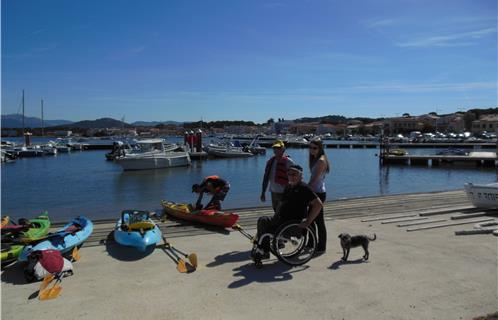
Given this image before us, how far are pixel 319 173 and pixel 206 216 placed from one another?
359cm

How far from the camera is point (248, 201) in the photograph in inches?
814

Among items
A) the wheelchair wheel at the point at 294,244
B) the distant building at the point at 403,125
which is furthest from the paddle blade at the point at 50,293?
the distant building at the point at 403,125

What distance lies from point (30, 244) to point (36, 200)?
18.9m

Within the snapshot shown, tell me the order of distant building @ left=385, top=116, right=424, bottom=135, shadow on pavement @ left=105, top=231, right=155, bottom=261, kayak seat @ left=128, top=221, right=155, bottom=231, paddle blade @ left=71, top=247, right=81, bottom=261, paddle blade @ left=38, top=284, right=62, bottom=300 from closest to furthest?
paddle blade @ left=38, top=284, right=62, bottom=300
paddle blade @ left=71, top=247, right=81, bottom=261
shadow on pavement @ left=105, top=231, right=155, bottom=261
kayak seat @ left=128, top=221, right=155, bottom=231
distant building @ left=385, top=116, right=424, bottom=135

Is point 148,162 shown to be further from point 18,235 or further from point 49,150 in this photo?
point 49,150

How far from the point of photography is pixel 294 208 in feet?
19.4

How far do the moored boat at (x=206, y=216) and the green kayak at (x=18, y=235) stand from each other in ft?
9.51

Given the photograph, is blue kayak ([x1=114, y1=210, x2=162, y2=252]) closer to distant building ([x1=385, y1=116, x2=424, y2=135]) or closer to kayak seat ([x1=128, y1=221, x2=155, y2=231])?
kayak seat ([x1=128, y1=221, x2=155, y2=231])

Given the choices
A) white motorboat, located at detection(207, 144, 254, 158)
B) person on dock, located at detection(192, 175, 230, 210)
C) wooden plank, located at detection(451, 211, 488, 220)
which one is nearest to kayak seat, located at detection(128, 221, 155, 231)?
person on dock, located at detection(192, 175, 230, 210)

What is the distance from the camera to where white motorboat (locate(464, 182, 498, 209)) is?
9789 mm

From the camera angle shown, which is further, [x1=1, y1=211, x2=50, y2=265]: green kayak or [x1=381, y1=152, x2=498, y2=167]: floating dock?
[x1=381, y1=152, x2=498, y2=167]: floating dock

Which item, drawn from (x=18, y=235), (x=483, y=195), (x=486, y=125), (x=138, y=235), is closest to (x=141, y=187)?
(x=18, y=235)

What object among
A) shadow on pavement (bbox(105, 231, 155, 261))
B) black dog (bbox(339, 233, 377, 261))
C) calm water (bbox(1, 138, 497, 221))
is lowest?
calm water (bbox(1, 138, 497, 221))

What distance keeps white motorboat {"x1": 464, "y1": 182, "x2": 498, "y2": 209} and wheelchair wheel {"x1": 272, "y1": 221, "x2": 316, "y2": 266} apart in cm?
600
